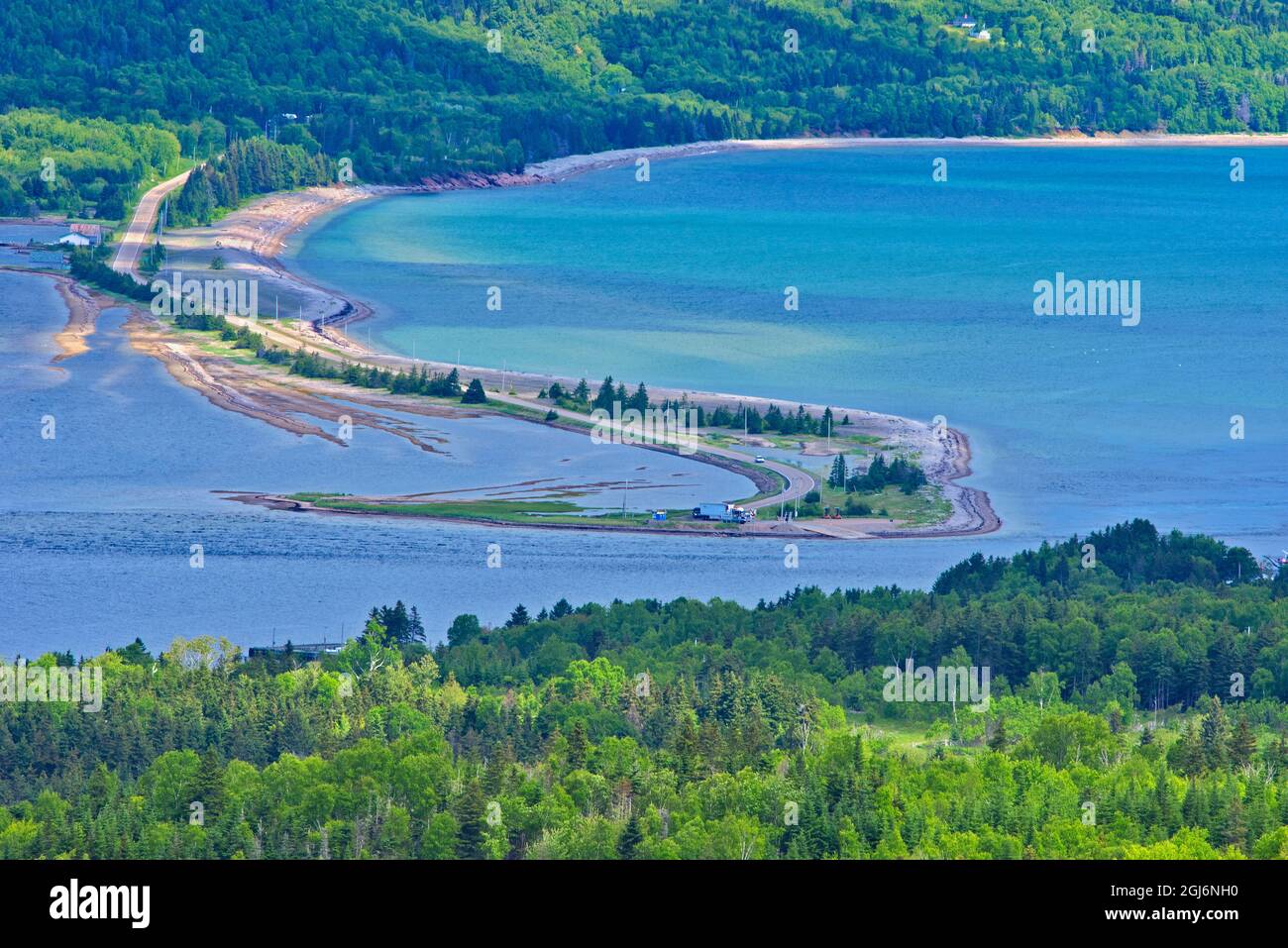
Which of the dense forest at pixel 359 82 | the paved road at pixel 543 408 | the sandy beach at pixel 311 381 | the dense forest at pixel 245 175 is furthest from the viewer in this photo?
the dense forest at pixel 359 82

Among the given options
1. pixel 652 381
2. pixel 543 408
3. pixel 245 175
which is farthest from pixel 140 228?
pixel 543 408

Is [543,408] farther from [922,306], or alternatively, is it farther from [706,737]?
[706,737]

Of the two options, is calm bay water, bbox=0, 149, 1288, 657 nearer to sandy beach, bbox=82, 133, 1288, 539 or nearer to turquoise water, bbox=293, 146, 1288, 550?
turquoise water, bbox=293, 146, 1288, 550

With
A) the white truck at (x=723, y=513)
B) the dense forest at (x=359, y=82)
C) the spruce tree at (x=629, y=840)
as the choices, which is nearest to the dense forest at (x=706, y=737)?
the spruce tree at (x=629, y=840)
